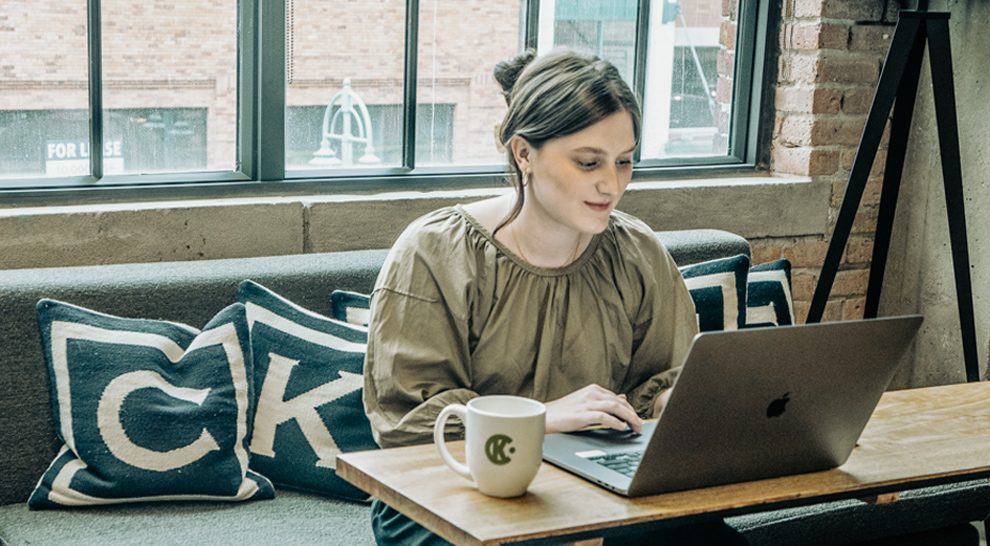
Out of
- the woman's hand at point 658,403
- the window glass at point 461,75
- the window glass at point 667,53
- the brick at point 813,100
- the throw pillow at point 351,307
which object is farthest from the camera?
the brick at point 813,100

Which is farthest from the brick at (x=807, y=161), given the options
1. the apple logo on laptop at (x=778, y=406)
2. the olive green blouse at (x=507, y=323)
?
the apple logo on laptop at (x=778, y=406)

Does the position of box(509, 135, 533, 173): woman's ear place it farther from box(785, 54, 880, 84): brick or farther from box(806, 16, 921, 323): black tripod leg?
box(785, 54, 880, 84): brick

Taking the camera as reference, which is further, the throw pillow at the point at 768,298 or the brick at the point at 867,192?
the brick at the point at 867,192

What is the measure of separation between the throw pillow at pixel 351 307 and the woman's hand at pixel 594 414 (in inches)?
30.7

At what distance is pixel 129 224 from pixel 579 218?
3.55 ft

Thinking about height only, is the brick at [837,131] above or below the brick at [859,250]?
above

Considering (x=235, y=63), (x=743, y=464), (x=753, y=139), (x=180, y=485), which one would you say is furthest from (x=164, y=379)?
(x=753, y=139)

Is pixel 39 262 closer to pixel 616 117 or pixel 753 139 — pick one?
pixel 616 117

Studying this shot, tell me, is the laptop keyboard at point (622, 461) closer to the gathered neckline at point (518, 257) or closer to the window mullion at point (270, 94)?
the gathered neckline at point (518, 257)

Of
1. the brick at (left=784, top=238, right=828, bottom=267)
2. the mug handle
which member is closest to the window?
the brick at (left=784, top=238, right=828, bottom=267)

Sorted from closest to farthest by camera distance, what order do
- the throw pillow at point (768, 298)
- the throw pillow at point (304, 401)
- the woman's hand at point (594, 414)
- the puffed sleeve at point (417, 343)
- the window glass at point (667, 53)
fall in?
the woman's hand at point (594, 414), the puffed sleeve at point (417, 343), the throw pillow at point (304, 401), the throw pillow at point (768, 298), the window glass at point (667, 53)

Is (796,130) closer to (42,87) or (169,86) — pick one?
(169,86)

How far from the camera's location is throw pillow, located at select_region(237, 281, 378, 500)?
76.8 inches

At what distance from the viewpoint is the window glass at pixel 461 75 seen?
2654mm
